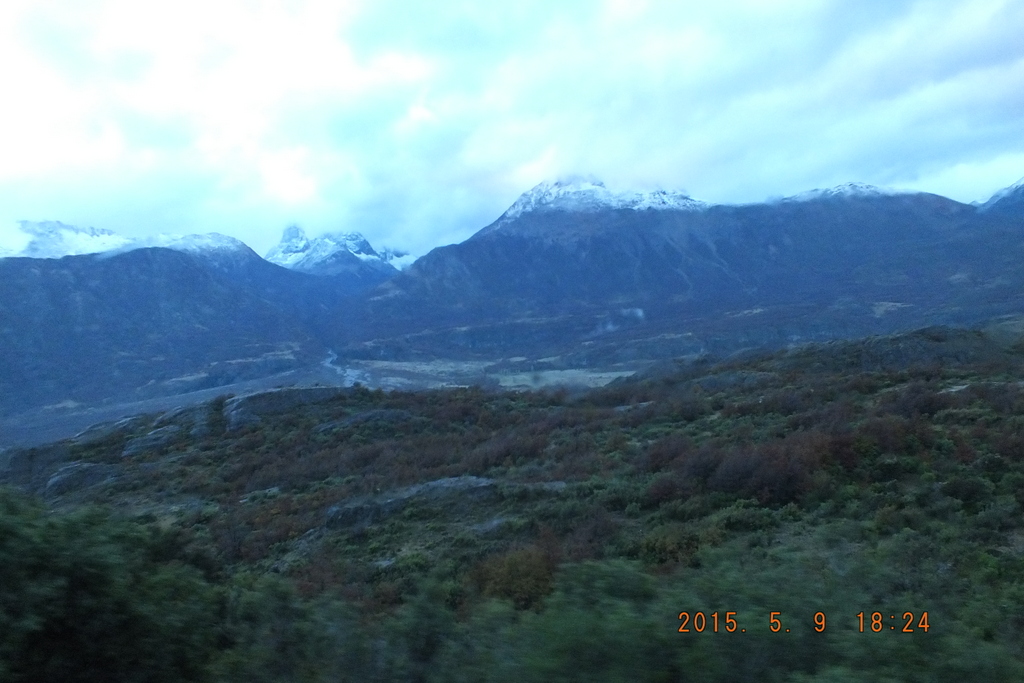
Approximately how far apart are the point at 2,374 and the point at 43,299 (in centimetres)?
1709

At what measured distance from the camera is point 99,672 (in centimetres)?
429

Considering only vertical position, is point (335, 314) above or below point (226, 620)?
above

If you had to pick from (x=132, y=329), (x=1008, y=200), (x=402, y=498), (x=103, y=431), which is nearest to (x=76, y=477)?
(x=103, y=431)

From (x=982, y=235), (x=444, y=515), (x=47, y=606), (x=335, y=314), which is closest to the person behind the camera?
(x=47, y=606)

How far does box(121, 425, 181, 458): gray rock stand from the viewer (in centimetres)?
2362

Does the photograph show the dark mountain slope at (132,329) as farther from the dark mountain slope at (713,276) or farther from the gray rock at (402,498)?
the gray rock at (402,498)

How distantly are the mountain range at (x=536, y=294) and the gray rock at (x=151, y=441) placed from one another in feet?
77.2

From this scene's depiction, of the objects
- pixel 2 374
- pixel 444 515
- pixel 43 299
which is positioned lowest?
pixel 444 515

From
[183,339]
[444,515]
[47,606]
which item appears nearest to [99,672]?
[47,606]

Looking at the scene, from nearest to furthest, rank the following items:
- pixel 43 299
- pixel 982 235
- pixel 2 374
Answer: pixel 2 374
pixel 43 299
pixel 982 235

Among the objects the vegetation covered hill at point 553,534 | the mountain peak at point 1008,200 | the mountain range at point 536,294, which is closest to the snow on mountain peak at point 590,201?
the mountain range at point 536,294

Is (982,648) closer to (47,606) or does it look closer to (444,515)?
(47,606)

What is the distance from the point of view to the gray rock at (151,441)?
23.6 meters

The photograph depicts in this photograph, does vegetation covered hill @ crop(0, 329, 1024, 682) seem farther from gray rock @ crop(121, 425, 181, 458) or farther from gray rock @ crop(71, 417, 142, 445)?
gray rock @ crop(71, 417, 142, 445)
